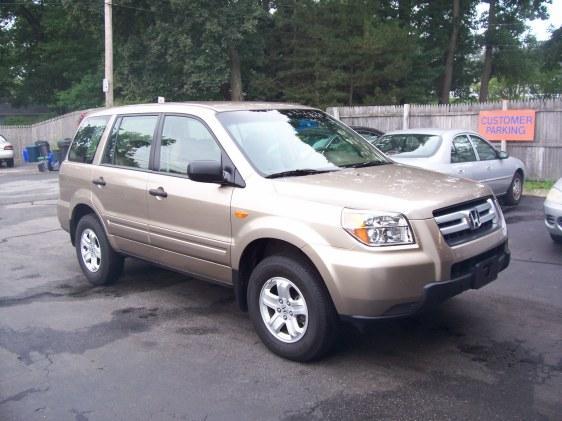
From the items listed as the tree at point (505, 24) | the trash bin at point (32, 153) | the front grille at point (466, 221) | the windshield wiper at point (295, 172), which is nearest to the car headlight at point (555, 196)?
the front grille at point (466, 221)

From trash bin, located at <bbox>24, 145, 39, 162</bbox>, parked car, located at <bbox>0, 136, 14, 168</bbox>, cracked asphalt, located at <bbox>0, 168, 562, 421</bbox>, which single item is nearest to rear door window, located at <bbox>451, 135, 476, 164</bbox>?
cracked asphalt, located at <bbox>0, 168, 562, 421</bbox>

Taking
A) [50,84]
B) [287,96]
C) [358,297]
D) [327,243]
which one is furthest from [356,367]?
[50,84]

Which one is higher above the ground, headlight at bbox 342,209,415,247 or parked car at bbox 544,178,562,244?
headlight at bbox 342,209,415,247

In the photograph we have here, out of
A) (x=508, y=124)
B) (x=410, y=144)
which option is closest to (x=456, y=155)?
(x=410, y=144)

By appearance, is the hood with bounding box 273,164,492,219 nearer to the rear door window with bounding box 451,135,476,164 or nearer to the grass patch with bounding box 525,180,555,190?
the rear door window with bounding box 451,135,476,164

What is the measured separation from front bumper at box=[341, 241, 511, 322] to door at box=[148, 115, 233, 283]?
1320 mm

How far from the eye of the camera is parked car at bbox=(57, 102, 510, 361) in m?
3.89

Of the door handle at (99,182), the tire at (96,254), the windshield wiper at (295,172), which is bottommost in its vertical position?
the tire at (96,254)

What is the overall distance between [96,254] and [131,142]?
136cm

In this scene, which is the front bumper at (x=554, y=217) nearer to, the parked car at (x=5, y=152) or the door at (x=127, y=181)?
the door at (x=127, y=181)

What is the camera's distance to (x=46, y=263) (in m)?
7.55

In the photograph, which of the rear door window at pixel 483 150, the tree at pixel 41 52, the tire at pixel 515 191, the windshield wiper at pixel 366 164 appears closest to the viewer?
the windshield wiper at pixel 366 164

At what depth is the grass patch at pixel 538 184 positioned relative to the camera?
13.2 meters

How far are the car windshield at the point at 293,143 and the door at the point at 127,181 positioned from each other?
107 centimetres
